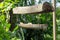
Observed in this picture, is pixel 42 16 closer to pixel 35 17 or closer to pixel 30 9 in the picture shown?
pixel 35 17

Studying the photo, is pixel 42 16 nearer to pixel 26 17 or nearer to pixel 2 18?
pixel 26 17

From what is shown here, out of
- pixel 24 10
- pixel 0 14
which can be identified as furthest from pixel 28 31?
pixel 0 14

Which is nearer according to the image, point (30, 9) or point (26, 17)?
point (30, 9)

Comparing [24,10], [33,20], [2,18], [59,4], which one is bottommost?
[33,20]

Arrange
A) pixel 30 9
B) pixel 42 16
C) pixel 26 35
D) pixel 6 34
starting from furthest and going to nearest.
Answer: pixel 42 16, pixel 26 35, pixel 30 9, pixel 6 34

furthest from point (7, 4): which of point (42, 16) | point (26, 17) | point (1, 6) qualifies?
point (42, 16)

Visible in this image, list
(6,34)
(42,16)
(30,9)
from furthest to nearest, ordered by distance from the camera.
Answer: (42,16), (30,9), (6,34)

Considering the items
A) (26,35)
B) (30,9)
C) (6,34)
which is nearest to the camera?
(6,34)

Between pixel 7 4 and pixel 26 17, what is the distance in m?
1.61

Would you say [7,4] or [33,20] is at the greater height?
[7,4]

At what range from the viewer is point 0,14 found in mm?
686

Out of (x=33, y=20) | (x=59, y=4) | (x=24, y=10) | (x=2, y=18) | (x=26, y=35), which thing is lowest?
(x=26, y=35)

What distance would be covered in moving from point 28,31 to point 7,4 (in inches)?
63.8

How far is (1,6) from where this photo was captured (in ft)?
2.16
